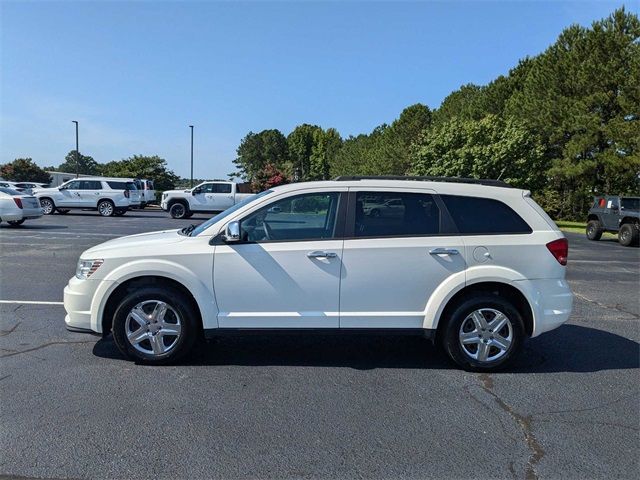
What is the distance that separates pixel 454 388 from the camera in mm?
4438

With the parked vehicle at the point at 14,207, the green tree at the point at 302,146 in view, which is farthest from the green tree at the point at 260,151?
the parked vehicle at the point at 14,207

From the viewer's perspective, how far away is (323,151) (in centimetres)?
10031

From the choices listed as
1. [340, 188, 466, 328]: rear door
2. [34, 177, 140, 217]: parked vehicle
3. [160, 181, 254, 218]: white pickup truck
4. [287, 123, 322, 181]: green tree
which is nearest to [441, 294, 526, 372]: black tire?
[340, 188, 466, 328]: rear door

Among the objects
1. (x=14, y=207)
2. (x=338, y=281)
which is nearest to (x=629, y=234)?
(x=338, y=281)

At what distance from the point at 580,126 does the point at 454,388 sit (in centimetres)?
3405

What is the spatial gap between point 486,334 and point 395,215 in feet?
4.46

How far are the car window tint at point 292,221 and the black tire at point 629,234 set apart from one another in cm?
1728

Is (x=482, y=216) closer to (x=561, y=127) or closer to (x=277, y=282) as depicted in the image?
(x=277, y=282)

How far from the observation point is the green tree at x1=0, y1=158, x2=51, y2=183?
62.9m

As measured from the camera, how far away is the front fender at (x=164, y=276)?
15.4ft

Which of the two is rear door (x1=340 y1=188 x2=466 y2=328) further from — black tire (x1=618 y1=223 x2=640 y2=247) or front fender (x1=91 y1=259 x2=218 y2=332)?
black tire (x1=618 y1=223 x2=640 y2=247)

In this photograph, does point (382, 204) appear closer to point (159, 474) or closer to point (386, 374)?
point (386, 374)

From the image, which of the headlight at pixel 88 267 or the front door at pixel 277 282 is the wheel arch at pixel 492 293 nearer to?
the front door at pixel 277 282

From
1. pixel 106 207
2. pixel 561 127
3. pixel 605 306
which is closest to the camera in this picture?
pixel 605 306
